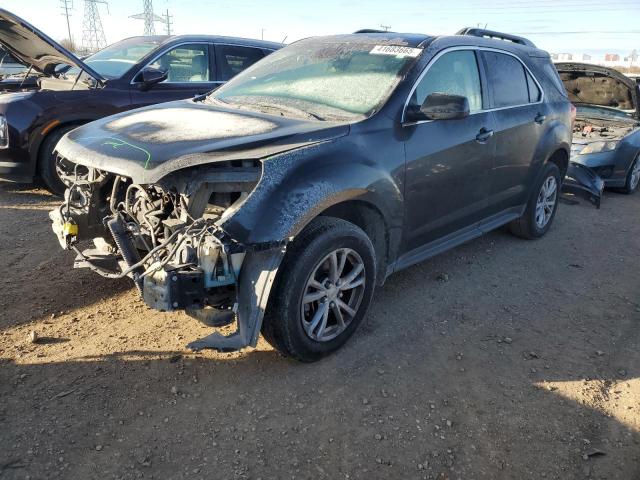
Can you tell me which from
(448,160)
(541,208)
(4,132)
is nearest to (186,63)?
(4,132)

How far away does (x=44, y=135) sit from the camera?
18.9 ft

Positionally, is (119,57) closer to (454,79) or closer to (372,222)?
(454,79)

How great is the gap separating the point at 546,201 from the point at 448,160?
223 centimetres

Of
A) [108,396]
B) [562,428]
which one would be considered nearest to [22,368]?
[108,396]

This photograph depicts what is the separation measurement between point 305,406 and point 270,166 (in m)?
1.26

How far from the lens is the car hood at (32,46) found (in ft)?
A: 17.2

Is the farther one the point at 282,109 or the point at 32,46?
the point at 32,46

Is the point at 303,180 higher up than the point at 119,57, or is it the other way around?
the point at 119,57

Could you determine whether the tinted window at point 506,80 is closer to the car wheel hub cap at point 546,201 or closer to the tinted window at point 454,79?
the tinted window at point 454,79

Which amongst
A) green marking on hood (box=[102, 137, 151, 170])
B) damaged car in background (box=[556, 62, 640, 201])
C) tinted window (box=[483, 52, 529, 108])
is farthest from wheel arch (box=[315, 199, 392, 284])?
damaged car in background (box=[556, 62, 640, 201])

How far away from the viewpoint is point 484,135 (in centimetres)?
408

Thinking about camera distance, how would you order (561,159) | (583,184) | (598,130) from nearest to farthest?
(561,159) < (583,184) < (598,130)

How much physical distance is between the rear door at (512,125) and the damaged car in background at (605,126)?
82.3 inches

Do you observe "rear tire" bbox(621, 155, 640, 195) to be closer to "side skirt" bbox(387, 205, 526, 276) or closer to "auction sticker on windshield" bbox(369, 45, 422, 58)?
"side skirt" bbox(387, 205, 526, 276)
